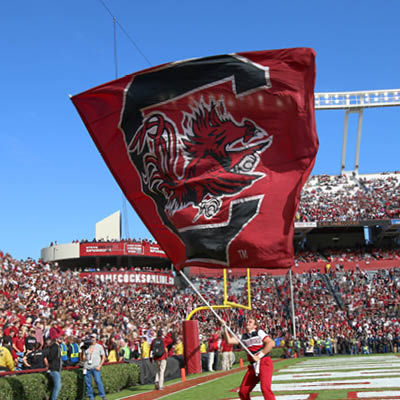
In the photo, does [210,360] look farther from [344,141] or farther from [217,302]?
[344,141]

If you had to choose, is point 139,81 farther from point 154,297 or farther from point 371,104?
point 371,104

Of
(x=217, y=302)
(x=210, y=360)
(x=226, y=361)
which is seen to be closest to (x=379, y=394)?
(x=210, y=360)

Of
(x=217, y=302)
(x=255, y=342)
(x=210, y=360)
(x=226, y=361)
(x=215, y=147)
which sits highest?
(x=215, y=147)

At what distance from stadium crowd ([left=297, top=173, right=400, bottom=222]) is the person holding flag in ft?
140

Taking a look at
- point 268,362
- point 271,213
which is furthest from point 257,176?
point 268,362

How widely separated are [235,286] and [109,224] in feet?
55.8

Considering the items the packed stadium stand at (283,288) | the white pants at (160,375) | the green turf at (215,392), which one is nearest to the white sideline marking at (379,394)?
the green turf at (215,392)

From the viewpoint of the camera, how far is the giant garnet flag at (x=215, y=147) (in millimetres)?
8703

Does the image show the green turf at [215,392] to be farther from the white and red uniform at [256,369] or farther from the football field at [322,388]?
the white and red uniform at [256,369]

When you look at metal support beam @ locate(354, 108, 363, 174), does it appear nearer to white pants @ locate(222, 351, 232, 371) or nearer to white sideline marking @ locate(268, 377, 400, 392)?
white pants @ locate(222, 351, 232, 371)

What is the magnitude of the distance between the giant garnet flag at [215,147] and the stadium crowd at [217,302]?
10.2 metres

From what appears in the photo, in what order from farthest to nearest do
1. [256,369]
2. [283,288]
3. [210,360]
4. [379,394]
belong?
[283,288], [210,360], [379,394], [256,369]

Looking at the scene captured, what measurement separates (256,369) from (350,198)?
47.7 meters

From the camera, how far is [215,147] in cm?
928
